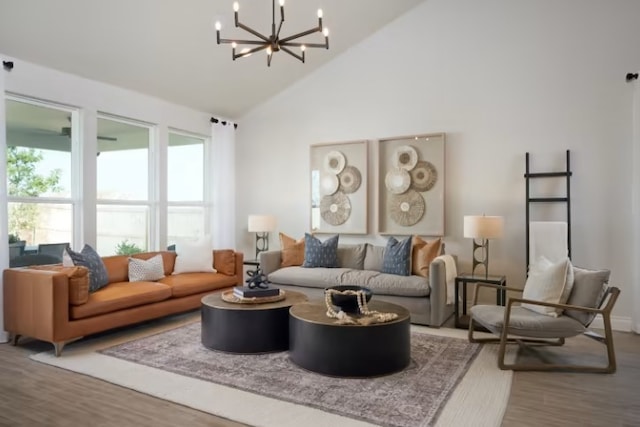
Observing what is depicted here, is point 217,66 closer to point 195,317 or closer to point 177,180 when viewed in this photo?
point 177,180

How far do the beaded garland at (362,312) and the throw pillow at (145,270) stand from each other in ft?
7.77

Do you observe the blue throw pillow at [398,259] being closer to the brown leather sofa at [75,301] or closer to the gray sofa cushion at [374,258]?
the gray sofa cushion at [374,258]

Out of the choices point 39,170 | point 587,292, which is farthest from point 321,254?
point 39,170

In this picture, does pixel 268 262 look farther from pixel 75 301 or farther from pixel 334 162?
pixel 75 301

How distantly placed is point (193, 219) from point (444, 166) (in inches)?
146

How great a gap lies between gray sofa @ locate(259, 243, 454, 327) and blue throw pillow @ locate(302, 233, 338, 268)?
0.38 ft

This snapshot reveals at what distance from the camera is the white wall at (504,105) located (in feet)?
14.9

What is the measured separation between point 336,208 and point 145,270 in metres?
2.63

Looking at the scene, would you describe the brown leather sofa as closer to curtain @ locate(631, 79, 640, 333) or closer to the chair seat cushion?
the chair seat cushion

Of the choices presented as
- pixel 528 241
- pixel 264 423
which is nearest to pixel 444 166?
pixel 528 241

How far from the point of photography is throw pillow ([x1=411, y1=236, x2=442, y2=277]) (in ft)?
16.0

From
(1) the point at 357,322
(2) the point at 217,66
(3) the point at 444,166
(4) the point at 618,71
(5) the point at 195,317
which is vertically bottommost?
(5) the point at 195,317

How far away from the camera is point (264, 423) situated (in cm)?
246

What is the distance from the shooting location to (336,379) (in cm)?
306
